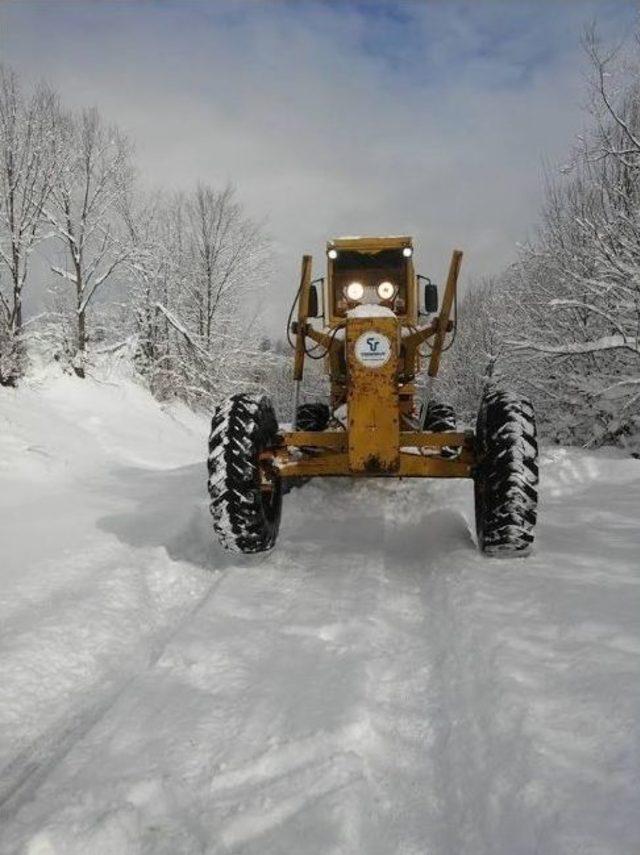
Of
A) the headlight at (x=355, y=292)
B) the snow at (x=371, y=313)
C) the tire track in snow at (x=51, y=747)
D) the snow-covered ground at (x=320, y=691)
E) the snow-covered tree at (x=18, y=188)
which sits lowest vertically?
the tire track in snow at (x=51, y=747)

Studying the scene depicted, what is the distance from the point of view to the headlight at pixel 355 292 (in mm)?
7645

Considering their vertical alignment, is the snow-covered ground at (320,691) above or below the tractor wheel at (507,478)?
below

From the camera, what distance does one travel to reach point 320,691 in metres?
2.86

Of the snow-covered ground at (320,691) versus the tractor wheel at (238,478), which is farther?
the tractor wheel at (238,478)

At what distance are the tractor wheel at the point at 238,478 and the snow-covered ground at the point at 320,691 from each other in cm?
25

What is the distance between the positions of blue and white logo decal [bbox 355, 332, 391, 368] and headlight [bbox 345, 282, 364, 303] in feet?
9.74

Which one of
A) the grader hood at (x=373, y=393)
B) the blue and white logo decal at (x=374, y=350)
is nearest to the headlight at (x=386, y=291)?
the grader hood at (x=373, y=393)

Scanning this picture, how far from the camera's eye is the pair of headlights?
7667mm

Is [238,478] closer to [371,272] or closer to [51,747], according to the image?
[51,747]

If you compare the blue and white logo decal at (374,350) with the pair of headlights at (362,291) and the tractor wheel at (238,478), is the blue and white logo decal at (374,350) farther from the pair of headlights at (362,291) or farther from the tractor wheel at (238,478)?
the pair of headlights at (362,291)

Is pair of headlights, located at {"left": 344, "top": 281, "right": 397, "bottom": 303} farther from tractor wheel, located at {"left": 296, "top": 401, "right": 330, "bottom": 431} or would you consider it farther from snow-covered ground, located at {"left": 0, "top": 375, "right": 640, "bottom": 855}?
snow-covered ground, located at {"left": 0, "top": 375, "right": 640, "bottom": 855}

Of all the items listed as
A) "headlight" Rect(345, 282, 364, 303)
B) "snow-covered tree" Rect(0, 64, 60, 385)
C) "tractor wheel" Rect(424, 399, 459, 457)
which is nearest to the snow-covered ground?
"tractor wheel" Rect(424, 399, 459, 457)

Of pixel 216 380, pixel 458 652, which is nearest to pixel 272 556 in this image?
pixel 458 652

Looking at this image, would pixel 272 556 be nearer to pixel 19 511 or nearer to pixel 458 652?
pixel 458 652
